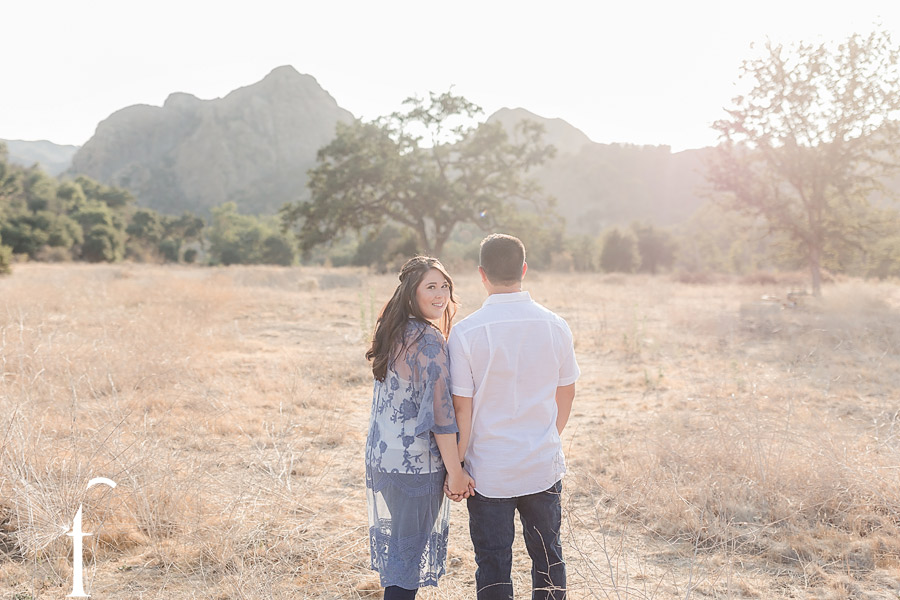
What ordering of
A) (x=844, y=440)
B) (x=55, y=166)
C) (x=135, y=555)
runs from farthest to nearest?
(x=55, y=166)
(x=844, y=440)
(x=135, y=555)

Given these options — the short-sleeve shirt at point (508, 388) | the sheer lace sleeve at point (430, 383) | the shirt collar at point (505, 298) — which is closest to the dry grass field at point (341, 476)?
the short-sleeve shirt at point (508, 388)

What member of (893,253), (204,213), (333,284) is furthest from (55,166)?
(893,253)

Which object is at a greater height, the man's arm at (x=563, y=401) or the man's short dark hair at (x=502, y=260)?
the man's short dark hair at (x=502, y=260)

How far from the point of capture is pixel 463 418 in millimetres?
2244

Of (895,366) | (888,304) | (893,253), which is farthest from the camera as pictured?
(893,253)

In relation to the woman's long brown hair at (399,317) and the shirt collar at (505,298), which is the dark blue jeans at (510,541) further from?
the shirt collar at (505,298)

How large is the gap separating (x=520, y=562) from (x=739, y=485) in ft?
5.40

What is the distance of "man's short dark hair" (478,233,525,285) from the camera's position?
2.23 meters

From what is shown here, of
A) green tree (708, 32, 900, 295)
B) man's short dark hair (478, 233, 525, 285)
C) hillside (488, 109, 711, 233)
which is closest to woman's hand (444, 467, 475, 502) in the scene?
man's short dark hair (478, 233, 525, 285)

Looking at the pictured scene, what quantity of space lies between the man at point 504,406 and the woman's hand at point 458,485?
3 centimetres

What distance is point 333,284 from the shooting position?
20188 mm

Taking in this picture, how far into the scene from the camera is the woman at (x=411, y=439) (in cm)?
220

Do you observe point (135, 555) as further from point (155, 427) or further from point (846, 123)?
point (846, 123)

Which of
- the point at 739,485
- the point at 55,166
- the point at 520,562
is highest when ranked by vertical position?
the point at 55,166
